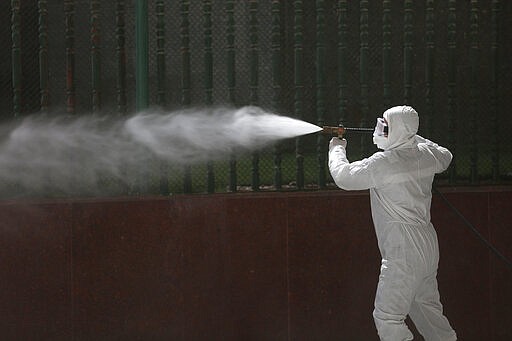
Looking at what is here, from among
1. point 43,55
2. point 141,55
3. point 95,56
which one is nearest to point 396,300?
point 141,55

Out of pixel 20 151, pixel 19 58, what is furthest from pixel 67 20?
pixel 20 151

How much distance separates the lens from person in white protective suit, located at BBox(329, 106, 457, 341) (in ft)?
17.4

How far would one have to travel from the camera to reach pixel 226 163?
702cm

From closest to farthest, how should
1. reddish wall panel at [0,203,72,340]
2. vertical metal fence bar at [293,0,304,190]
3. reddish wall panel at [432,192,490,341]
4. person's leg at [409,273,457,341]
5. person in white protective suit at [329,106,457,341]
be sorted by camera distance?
person in white protective suit at [329,106,457,341]
person's leg at [409,273,457,341]
reddish wall panel at [0,203,72,340]
reddish wall panel at [432,192,490,341]
vertical metal fence bar at [293,0,304,190]

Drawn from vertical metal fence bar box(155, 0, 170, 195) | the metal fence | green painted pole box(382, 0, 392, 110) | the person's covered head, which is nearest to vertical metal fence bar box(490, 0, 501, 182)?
the metal fence

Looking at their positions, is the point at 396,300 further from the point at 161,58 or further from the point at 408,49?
the point at 161,58

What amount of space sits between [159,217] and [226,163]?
32.7 inches

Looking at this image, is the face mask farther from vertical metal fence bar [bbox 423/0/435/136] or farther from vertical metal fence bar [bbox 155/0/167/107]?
vertical metal fence bar [bbox 155/0/167/107]

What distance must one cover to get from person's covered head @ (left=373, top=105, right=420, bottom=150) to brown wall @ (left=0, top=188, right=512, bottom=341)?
1.29m

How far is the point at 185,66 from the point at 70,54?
955 millimetres

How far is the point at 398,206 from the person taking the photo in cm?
536

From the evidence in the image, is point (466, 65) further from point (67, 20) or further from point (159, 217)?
point (67, 20)

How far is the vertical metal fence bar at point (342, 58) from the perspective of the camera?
683 centimetres

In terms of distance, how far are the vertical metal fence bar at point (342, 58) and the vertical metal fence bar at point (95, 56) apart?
199cm
